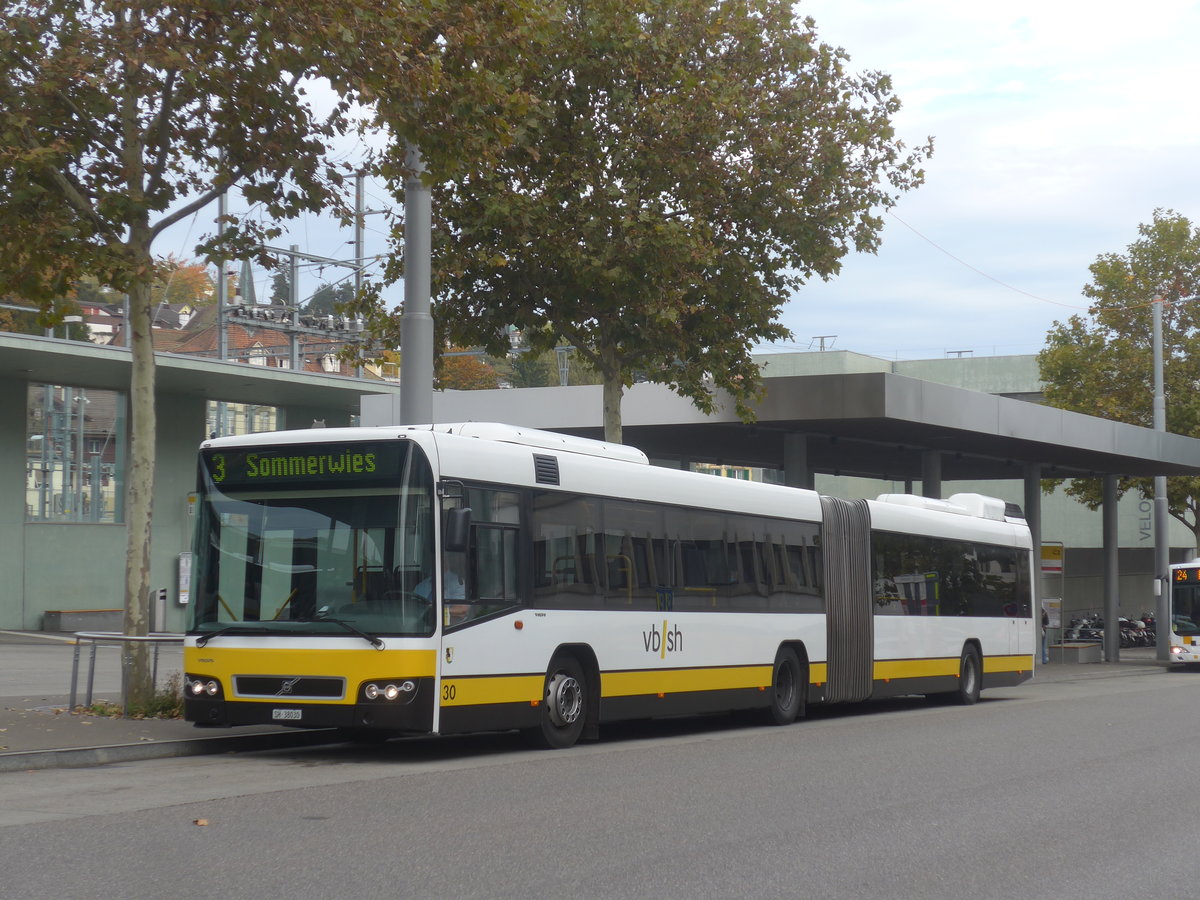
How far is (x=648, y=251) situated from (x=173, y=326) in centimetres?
3981

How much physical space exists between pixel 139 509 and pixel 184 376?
75.9 ft

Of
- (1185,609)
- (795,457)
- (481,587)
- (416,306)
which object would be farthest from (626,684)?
(1185,609)

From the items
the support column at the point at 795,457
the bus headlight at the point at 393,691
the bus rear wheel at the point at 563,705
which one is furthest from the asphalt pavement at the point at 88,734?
the support column at the point at 795,457

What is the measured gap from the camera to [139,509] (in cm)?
1505

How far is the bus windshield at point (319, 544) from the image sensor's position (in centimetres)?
1287

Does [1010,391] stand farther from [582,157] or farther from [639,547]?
[639,547]

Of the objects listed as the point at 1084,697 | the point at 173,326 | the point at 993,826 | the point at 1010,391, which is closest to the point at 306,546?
the point at 993,826

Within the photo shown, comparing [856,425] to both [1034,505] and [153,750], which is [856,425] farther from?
[153,750]

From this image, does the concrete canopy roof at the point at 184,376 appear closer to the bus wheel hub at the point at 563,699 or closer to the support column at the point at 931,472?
the support column at the point at 931,472

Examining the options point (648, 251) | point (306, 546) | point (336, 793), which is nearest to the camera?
point (336, 793)

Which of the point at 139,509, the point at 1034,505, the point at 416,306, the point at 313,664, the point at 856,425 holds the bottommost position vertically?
the point at 313,664

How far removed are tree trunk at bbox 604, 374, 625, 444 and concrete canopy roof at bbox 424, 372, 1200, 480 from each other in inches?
195

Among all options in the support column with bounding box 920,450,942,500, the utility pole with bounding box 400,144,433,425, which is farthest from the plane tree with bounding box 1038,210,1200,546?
the utility pole with bounding box 400,144,433,425

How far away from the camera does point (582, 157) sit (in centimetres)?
2167
